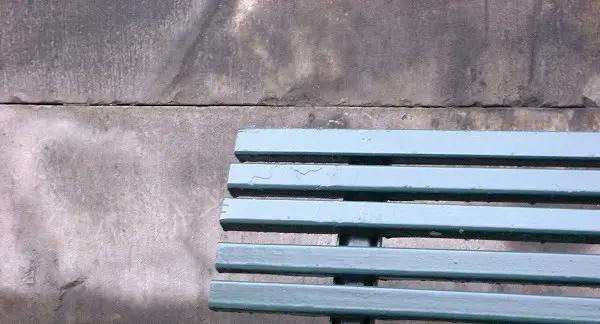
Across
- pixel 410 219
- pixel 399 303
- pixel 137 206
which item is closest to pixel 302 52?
pixel 137 206

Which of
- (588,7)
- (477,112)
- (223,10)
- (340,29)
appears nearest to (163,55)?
(223,10)

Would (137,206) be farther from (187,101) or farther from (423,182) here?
(423,182)

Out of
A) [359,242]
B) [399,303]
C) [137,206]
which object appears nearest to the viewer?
[399,303]

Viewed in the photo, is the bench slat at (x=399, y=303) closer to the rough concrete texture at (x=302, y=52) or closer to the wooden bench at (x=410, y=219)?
the wooden bench at (x=410, y=219)

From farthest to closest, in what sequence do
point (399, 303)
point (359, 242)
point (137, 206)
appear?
1. point (137, 206)
2. point (359, 242)
3. point (399, 303)

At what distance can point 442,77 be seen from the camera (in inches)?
98.7

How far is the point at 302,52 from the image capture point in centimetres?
257

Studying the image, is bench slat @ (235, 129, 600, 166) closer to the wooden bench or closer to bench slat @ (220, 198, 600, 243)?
the wooden bench

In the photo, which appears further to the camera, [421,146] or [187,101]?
[187,101]

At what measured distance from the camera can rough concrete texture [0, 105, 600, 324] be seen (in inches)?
97.3

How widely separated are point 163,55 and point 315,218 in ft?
4.25

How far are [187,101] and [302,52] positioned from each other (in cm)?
48

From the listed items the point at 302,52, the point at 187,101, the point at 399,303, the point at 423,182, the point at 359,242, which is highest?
the point at 302,52

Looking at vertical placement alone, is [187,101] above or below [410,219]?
above
